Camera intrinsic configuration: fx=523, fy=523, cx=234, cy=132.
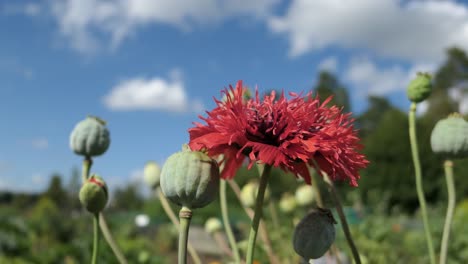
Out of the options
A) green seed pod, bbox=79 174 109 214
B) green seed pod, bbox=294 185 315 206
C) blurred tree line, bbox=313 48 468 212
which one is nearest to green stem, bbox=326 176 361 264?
green seed pod, bbox=79 174 109 214

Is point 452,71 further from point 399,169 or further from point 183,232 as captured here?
point 183,232

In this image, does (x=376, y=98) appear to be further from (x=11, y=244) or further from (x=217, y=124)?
(x=217, y=124)

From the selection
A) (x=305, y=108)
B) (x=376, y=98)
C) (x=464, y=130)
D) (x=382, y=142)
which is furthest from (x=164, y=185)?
(x=376, y=98)

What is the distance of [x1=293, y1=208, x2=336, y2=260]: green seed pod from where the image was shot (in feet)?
2.93

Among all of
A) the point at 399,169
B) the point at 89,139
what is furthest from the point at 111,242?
the point at 399,169

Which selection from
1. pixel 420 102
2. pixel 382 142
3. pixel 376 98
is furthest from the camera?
pixel 376 98

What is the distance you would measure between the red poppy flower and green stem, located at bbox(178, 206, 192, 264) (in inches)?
4.4

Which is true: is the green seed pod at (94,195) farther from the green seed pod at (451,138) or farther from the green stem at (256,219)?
the green seed pod at (451,138)

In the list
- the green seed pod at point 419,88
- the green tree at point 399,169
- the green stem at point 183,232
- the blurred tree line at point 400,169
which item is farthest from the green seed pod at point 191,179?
the green tree at point 399,169

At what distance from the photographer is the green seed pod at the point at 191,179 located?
0.81 meters

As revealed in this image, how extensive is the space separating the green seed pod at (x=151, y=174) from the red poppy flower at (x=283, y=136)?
63 cm

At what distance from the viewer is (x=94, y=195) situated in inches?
43.8

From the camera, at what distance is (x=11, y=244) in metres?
4.46

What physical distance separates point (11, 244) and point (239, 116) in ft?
13.7
